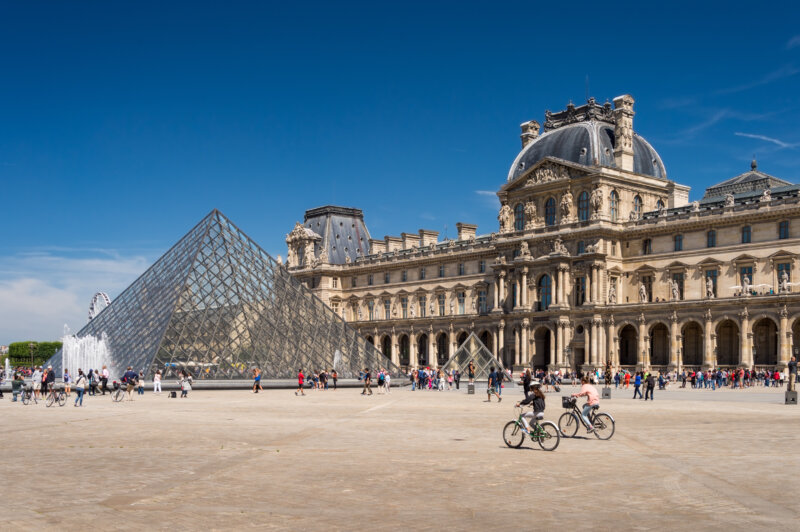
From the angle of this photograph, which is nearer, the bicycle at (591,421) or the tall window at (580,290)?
the bicycle at (591,421)

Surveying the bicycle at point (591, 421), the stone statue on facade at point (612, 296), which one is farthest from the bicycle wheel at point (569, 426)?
the stone statue on facade at point (612, 296)

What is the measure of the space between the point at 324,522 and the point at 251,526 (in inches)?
32.3

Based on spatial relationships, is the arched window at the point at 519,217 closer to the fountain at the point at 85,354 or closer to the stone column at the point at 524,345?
the stone column at the point at 524,345

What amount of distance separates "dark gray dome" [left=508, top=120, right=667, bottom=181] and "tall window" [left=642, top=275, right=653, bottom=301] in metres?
8.20

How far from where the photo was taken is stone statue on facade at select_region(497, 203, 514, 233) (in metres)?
70.9

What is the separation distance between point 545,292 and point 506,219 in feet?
21.8

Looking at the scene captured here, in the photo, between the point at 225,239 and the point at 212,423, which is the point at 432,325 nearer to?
the point at 225,239

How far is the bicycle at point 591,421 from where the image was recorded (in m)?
19.0

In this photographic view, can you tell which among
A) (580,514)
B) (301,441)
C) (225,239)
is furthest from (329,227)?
(580,514)

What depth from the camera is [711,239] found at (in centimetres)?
5959

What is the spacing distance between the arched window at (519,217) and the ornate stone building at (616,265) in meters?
0.09

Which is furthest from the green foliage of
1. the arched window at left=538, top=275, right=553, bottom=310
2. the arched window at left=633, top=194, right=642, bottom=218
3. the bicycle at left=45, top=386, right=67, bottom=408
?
the bicycle at left=45, top=386, right=67, bottom=408

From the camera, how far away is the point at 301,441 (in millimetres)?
18703

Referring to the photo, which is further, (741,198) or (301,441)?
(741,198)
